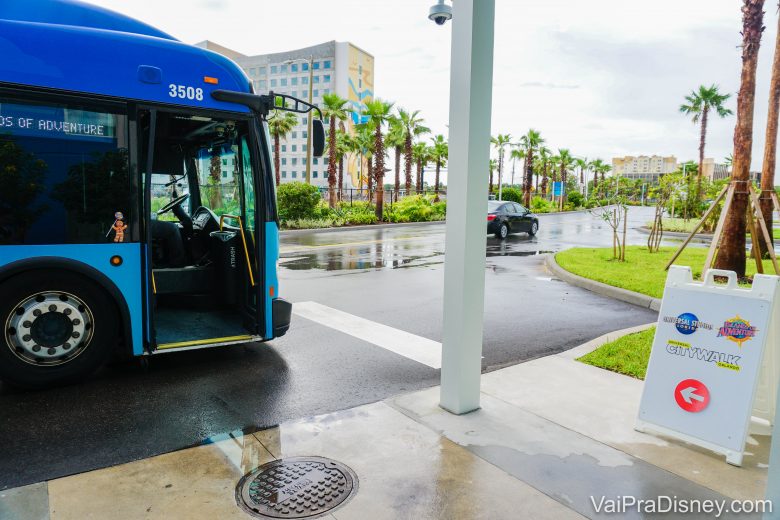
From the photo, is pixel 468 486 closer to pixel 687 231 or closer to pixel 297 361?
pixel 297 361

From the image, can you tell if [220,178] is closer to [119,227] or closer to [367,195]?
[119,227]

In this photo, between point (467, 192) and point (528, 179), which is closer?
A: point (467, 192)

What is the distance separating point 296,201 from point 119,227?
2114 cm

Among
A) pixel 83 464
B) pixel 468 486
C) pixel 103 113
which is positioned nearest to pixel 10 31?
pixel 103 113

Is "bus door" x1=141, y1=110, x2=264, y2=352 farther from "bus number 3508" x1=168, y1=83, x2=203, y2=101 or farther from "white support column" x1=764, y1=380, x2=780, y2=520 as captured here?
"white support column" x1=764, y1=380, x2=780, y2=520

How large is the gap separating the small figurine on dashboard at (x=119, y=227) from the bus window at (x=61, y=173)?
0.10ft

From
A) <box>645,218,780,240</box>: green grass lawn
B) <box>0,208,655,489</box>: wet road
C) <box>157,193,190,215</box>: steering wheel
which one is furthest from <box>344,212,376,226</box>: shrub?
<box>157,193,190,215</box>: steering wheel

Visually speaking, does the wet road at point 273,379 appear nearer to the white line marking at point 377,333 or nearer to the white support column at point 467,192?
the white line marking at point 377,333

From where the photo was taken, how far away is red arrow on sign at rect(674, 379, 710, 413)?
3658 millimetres

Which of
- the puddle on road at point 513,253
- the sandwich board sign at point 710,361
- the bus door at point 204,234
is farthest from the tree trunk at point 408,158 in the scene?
the sandwich board sign at point 710,361

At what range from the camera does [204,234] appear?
7.13 metres

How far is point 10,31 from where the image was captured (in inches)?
174
